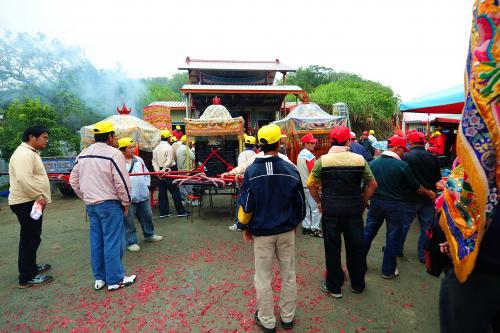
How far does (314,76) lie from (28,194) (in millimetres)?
34150

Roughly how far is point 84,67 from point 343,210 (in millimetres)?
30185

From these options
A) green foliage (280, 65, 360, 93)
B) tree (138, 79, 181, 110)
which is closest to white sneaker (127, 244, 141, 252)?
tree (138, 79, 181, 110)

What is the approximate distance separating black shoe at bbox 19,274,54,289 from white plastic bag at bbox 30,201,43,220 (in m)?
0.86

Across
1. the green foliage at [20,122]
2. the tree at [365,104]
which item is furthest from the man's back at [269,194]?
the tree at [365,104]

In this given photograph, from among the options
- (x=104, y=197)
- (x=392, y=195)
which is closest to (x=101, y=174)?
(x=104, y=197)

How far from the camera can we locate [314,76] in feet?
112

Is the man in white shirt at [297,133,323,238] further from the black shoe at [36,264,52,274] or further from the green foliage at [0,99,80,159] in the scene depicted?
the green foliage at [0,99,80,159]

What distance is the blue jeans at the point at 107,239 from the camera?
351 centimetres

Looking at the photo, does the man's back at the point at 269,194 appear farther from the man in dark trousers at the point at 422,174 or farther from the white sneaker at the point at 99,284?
the white sneaker at the point at 99,284

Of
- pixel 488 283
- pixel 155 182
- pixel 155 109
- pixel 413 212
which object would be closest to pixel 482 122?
pixel 488 283

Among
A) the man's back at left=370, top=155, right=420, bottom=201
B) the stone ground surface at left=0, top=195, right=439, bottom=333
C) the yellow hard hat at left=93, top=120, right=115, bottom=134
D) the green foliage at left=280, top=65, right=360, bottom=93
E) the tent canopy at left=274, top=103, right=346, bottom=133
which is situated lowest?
the stone ground surface at left=0, top=195, right=439, bottom=333

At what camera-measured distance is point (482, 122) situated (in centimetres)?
119

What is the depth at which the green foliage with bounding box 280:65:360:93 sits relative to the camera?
33.1 meters

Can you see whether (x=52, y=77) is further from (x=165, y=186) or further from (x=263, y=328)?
(x=263, y=328)
